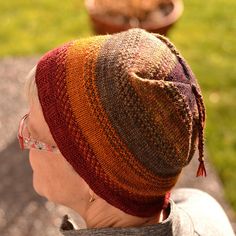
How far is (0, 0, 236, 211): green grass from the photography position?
598cm

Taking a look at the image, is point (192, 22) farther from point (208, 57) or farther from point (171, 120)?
point (171, 120)

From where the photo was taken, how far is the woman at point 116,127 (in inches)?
82.3

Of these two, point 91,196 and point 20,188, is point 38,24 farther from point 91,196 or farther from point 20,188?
point 91,196

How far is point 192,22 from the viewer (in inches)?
301

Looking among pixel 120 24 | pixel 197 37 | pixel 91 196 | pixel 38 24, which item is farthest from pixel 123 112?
pixel 38 24

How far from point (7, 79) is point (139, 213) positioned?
430 centimetres

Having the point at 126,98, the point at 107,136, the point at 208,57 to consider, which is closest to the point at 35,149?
the point at 107,136

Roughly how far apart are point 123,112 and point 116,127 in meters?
0.08

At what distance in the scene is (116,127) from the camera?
212 cm

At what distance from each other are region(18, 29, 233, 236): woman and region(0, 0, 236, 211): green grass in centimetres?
318

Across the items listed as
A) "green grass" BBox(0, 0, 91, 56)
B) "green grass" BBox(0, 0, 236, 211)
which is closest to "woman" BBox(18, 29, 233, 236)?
"green grass" BBox(0, 0, 236, 211)

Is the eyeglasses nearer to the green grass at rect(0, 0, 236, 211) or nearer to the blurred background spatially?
the blurred background

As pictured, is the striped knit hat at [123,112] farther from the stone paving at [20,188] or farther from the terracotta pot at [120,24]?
the terracotta pot at [120,24]

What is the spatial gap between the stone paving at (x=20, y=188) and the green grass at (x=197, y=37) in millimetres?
508
